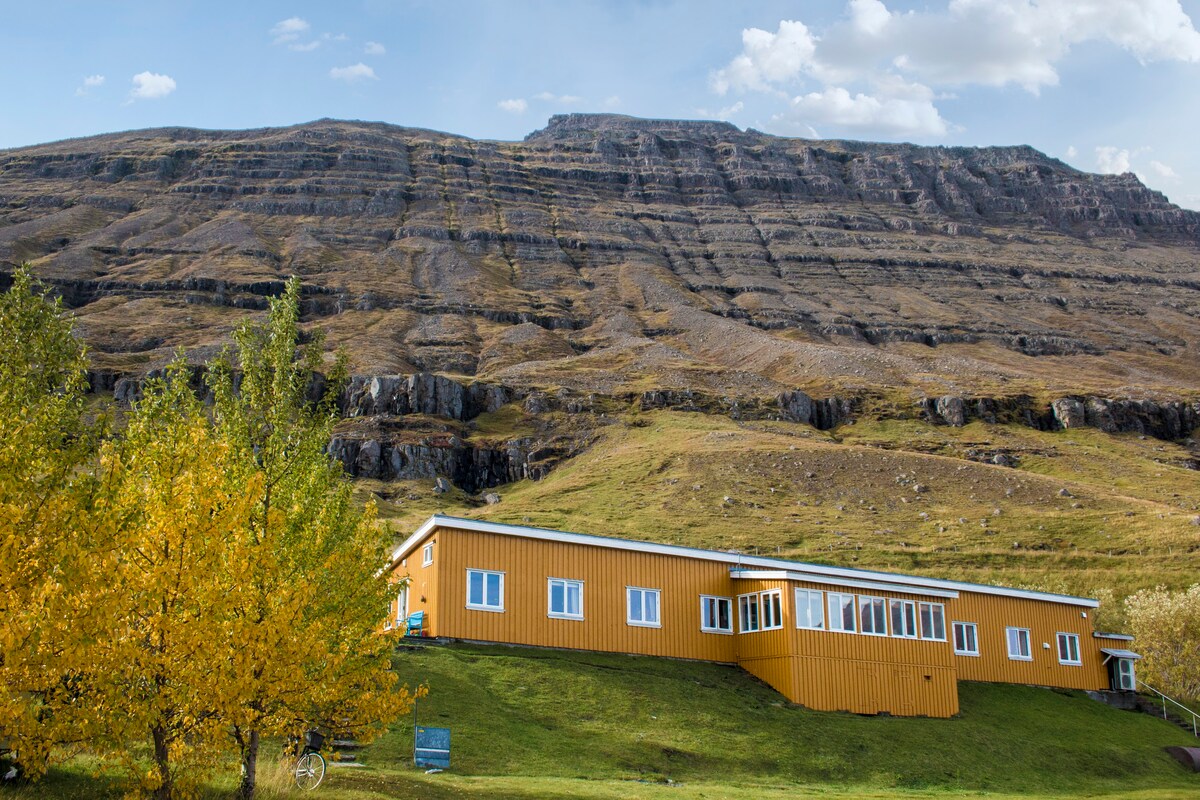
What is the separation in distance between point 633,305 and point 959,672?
141730 millimetres

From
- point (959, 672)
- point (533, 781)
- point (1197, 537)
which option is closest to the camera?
point (533, 781)

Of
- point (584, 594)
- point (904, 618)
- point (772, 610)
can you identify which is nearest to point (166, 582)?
point (584, 594)

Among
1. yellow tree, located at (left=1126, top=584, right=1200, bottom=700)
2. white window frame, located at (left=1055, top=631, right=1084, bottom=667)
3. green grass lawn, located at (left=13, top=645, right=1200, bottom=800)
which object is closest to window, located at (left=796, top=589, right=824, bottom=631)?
green grass lawn, located at (left=13, top=645, right=1200, bottom=800)

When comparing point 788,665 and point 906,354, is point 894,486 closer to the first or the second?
point 788,665

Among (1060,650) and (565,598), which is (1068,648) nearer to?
(1060,650)

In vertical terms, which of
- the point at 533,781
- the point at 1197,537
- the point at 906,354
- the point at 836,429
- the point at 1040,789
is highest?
the point at 906,354

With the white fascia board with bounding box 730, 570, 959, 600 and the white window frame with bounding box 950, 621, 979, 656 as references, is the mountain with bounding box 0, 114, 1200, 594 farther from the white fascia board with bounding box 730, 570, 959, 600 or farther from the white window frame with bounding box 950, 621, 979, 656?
the white fascia board with bounding box 730, 570, 959, 600

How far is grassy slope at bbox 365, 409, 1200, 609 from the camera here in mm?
69500

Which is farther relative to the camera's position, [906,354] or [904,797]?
[906,354]

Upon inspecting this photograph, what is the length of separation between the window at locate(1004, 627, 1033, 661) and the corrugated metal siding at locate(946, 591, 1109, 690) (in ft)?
0.63

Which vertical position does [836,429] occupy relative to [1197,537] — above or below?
above

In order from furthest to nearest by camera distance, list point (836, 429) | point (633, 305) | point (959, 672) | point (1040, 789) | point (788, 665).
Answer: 1. point (633, 305)
2. point (836, 429)
3. point (959, 672)
4. point (788, 665)
5. point (1040, 789)

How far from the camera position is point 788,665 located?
109ft

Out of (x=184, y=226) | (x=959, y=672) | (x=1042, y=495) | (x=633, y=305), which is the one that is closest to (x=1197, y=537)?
(x=1042, y=495)
